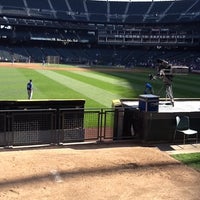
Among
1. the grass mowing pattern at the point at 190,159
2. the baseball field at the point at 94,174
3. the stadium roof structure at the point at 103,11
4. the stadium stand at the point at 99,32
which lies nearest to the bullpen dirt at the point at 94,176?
the baseball field at the point at 94,174

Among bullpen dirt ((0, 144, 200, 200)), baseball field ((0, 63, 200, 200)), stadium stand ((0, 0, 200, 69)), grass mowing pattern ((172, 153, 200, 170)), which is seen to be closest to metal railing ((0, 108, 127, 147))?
baseball field ((0, 63, 200, 200))

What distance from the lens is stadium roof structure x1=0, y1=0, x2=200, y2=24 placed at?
302 feet

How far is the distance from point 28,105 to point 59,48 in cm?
8559

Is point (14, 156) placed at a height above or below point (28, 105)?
below

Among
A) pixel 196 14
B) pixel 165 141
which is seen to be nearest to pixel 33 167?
pixel 165 141

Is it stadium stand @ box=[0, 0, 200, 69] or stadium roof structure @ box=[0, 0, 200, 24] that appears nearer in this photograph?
stadium stand @ box=[0, 0, 200, 69]

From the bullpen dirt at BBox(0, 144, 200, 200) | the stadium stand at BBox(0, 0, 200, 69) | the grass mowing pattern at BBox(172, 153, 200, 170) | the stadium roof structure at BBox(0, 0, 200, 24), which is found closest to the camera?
the bullpen dirt at BBox(0, 144, 200, 200)

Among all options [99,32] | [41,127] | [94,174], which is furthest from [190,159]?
[99,32]

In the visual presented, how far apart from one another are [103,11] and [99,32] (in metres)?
8.77

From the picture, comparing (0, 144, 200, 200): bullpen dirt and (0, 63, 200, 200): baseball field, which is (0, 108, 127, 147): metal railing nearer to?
(0, 63, 200, 200): baseball field

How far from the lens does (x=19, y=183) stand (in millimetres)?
8328

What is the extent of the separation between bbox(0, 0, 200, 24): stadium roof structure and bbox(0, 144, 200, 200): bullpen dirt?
268 feet

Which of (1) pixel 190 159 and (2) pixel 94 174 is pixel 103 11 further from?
(2) pixel 94 174

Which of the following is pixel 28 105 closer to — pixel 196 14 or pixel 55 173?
pixel 55 173
